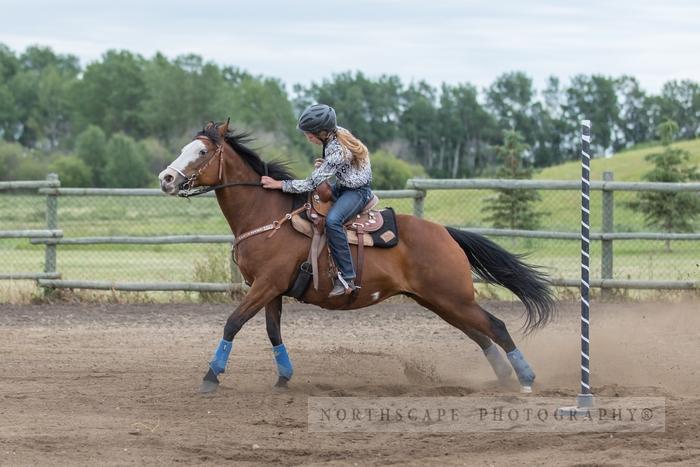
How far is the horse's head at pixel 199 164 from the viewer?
28.7ft

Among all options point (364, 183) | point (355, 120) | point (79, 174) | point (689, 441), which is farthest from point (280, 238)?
point (355, 120)

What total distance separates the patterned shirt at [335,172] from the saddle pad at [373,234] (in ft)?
0.94

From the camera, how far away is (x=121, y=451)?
6750 mm

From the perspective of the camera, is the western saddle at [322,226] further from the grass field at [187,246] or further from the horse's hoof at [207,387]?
the grass field at [187,246]

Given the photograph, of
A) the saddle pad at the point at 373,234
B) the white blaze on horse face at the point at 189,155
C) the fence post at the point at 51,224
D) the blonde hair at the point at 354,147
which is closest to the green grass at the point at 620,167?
the fence post at the point at 51,224

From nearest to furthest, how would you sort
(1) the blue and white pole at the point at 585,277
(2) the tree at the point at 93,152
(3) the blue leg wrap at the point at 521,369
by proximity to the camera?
(1) the blue and white pole at the point at 585,277, (3) the blue leg wrap at the point at 521,369, (2) the tree at the point at 93,152

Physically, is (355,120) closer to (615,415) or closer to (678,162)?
(678,162)

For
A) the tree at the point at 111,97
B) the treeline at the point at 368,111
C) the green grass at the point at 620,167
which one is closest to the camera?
the green grass at the point at 620,167

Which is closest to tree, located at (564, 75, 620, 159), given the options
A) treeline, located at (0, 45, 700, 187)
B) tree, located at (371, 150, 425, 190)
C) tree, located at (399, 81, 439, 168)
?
treeline, located at (0, 45, 700, 187)

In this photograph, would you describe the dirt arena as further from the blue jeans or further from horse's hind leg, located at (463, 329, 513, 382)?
the blue jeans

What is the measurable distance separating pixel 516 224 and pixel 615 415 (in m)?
22.1

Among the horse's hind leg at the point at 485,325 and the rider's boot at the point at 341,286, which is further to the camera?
the horse's hind leg at the point at 485,325

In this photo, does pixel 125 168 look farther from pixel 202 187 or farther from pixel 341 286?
pixel 341 286

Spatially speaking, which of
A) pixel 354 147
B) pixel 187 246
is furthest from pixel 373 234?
pixel 187 246
